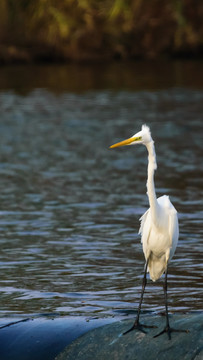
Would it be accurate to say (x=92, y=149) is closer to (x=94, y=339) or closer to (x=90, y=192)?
(x=90, y=192)

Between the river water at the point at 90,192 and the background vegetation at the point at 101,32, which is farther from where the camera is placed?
the background vegetation at the point at 101,32

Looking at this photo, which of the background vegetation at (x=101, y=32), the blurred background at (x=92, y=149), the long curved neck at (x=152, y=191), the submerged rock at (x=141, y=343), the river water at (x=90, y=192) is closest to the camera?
the submerged rock at (x=141, y=343)

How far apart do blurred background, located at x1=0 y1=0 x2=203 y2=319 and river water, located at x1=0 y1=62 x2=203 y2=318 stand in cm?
2

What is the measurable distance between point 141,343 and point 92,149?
11.7 meters

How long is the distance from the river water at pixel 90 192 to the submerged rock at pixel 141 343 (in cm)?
80

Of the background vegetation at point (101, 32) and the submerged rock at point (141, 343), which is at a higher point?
the background vegetation at point (101, 32)

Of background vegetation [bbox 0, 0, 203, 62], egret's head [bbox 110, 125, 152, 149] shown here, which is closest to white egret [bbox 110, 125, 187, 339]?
egret's head [bbox 110, 125, 152, 149]

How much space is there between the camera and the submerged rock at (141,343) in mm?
6598

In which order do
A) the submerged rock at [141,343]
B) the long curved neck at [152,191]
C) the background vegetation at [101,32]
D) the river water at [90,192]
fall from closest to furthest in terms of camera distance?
the submerged rock at [141,343], the long curved neck at [152,191], the river water at [90,192], the background vegetation at [101,32]

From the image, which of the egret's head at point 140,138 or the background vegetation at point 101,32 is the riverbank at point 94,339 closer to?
the egret's head at point 140,138

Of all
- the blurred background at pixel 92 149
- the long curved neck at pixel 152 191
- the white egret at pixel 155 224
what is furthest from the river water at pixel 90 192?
the long curved neck at pixel 152 191

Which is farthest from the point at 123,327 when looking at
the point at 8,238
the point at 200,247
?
the point at 8,238

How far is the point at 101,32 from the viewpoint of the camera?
37594 mm

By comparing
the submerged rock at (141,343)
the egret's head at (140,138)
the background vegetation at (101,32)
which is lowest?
the submerged rock at (141,343)
